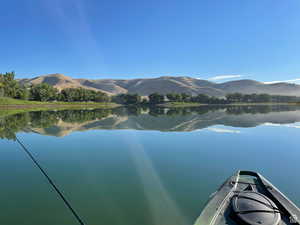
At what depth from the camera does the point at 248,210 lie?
3902mm

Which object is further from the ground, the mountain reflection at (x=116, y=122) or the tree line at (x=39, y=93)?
the tree line at (x=39, y=93)

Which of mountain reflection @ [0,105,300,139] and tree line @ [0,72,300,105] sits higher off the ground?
tree line @ [0,72,300,105]

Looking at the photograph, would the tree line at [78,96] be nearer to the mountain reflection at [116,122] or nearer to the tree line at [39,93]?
the tree line at [39,93]

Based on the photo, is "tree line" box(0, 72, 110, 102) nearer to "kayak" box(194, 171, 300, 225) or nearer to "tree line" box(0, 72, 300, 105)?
"tree line" box(0, 72, 300, 105)

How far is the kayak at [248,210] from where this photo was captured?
12.2 feet

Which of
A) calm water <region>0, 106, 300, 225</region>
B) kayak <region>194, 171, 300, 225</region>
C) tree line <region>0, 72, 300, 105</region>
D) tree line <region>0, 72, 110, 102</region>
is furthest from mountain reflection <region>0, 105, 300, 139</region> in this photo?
tree line <region>0, 72, 300, 105</region>

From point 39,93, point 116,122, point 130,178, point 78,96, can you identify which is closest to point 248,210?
point 130,178

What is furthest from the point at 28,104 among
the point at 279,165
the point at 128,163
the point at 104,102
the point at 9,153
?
the point at 279,165

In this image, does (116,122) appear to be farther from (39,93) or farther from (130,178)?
(39,93)

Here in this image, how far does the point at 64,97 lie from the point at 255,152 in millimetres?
107155

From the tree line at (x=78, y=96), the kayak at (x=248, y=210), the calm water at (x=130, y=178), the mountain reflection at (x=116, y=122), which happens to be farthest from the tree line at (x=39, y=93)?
the kayak at (x=248, y=210)

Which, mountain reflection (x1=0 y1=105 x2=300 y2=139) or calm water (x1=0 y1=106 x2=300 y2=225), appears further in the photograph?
mountain reflection (x1=0 y1=105 x2=300 y2=139)

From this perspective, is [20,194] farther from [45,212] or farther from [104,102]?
[104,102]

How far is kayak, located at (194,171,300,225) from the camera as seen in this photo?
3711 mm
